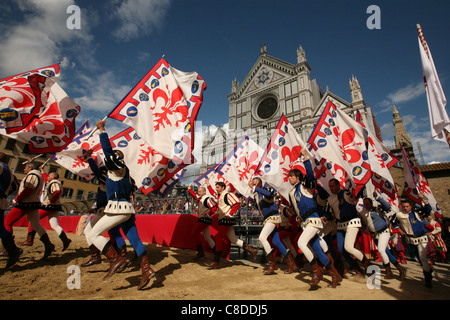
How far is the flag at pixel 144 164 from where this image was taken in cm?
539

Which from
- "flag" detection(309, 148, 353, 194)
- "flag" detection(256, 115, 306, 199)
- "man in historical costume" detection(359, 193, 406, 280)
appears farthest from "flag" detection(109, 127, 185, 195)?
"man in historical costume" detection(359, 193, 406, 280)

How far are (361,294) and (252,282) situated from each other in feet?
5.95

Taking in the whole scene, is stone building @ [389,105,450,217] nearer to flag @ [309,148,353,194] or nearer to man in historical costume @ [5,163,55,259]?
flag @ [309,148,353,194]

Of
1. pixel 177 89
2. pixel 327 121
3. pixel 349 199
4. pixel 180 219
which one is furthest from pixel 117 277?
pixel 327 121

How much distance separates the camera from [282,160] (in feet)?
23.1

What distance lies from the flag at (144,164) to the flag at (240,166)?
4.26 metres

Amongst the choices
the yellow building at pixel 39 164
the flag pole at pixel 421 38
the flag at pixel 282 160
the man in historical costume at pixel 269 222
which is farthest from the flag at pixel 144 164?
the yellow building at pixel 39 164

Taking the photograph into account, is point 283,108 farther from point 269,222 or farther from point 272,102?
point 269,222

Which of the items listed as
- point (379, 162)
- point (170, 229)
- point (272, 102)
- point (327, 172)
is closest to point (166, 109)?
point (327, 172)

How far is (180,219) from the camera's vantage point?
784cm

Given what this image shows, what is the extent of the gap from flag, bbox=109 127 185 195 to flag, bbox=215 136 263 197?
426cm

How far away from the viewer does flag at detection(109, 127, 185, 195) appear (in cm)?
539

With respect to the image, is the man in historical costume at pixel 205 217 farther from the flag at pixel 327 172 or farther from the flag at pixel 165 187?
the flag at pixel 327 172

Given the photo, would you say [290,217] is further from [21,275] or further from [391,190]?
[21,275]
